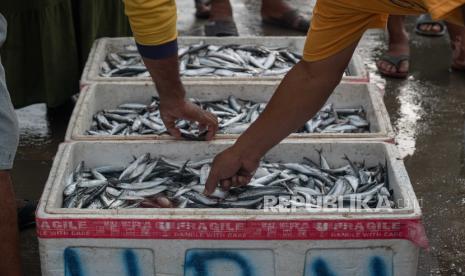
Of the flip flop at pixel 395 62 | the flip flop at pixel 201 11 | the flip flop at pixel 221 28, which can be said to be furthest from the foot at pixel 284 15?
the flip flop at pixel 395 62

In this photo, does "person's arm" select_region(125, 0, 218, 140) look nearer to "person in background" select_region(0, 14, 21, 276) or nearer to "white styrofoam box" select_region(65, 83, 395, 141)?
A: "person in background" select_region(0, 14, 21, 276)

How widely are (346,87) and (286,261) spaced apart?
1582 millimetres

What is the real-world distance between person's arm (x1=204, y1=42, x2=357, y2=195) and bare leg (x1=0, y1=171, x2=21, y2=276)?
33.0 inches

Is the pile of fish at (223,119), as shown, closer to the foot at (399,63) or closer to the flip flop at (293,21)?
the foot at (399,63)

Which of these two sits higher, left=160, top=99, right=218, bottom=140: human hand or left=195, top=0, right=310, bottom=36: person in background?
left=195, top=0, right=310, bottom=36: person in background

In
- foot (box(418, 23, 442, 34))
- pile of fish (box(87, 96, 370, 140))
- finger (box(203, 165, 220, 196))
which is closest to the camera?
finger (box(203, 165, 220, 196))

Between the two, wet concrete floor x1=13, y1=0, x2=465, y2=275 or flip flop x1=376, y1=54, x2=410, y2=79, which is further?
flip flop x1=376, y1=54, x2=410, y2=79

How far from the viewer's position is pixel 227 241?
288 centimetres

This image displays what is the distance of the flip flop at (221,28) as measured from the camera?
5963 mm

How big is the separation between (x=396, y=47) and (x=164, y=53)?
302 centimetres

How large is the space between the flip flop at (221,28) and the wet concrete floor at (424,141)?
415mm

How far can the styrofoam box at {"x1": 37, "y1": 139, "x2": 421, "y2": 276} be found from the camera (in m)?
2.85

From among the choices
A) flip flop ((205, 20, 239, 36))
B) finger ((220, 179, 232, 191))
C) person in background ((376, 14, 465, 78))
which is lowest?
finger ((220, 179, 232, 191))

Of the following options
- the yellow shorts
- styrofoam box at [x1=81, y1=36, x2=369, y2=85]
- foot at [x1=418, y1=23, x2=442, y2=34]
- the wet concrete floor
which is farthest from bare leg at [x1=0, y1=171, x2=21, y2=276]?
foot at [x1=418, y1=23, x2=442, y2=34]
